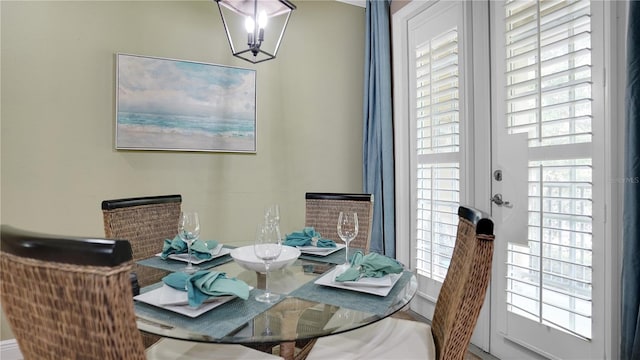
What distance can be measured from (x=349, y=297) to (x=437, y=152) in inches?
69.7

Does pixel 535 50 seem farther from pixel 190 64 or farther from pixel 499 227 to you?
pixel 190 64

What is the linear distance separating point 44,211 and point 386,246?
8.10ft

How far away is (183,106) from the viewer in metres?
2.61

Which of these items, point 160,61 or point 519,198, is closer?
point 519,198

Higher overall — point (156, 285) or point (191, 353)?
point (156, 285)

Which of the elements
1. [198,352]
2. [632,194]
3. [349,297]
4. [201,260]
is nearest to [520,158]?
[632,194]

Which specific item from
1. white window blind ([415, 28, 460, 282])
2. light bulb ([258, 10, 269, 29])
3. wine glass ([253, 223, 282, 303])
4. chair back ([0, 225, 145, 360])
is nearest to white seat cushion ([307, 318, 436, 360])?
wine glass ([253, 223, 282, 303])

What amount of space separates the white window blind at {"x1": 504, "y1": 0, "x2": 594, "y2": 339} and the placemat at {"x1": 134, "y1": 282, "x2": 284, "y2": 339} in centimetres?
154

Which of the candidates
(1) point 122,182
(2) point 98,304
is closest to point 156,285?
(2) point 98,304

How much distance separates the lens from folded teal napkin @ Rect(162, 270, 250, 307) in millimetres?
981

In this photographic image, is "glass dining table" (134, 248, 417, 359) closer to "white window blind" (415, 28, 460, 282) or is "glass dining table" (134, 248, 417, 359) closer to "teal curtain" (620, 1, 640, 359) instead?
"teal curtain" (620, 1, 640, 359)

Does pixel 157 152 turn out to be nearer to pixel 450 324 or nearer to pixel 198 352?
pixel 198 352

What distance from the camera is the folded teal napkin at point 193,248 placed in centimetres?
152

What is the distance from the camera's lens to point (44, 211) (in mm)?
2283
